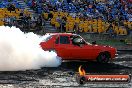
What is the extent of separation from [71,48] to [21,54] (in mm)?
2955

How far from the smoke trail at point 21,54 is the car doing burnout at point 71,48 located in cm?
44

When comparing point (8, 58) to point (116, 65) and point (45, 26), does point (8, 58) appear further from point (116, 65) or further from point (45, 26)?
point (45, 26)

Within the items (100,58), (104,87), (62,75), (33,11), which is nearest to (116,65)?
(100,58)

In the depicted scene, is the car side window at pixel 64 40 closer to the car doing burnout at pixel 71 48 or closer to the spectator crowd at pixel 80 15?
the car doing burnout at pixel 71 48

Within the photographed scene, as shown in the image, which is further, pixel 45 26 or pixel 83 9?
pixel 83 9

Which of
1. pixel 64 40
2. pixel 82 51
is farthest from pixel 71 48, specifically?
pixel 82 51

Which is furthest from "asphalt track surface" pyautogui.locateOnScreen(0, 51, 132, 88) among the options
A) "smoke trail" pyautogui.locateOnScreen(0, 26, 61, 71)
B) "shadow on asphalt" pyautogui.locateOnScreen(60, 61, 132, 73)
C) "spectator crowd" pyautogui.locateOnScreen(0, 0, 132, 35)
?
"spectator crowd" pyautogui.locateOnScreen(0, 0, 132, 35)

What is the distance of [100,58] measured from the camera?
20062 mm

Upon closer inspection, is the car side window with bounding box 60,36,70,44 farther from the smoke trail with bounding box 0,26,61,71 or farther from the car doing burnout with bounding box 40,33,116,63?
the smoke trail with bounding box 0,26,61,71

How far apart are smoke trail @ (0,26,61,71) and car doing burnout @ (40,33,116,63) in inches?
17.3

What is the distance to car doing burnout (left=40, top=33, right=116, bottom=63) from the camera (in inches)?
737

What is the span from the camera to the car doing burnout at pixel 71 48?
737 inches

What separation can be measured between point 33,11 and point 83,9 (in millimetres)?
4820

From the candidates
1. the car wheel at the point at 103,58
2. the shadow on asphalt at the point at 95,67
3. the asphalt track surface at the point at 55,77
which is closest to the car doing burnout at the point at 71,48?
the car wheel at the point at 103,58
